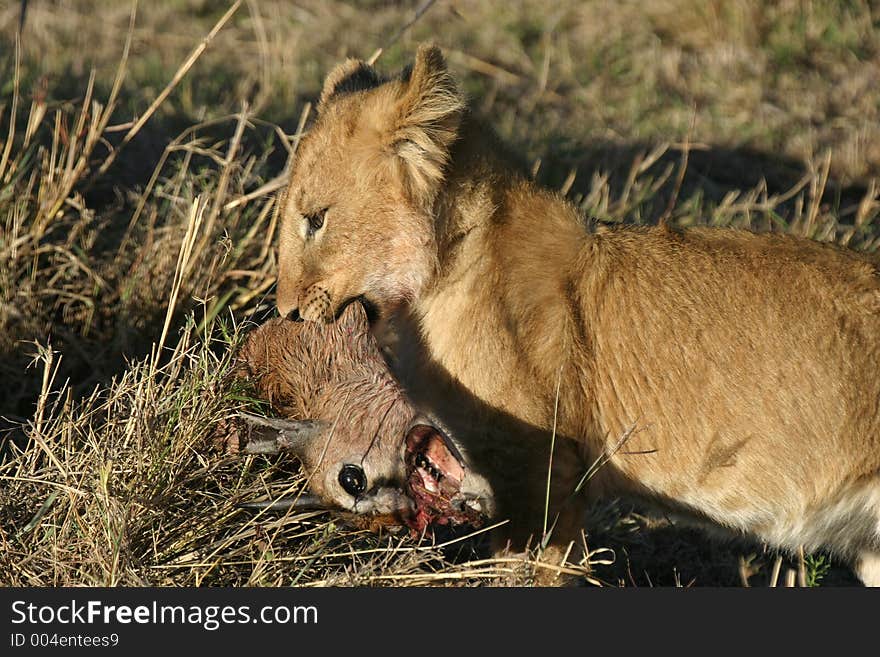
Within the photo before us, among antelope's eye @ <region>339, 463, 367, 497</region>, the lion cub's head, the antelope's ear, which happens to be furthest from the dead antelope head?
the antelope's ear

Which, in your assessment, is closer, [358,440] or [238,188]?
[358,440]

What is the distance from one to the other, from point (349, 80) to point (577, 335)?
141cm

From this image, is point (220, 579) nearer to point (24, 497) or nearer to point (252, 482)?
point (252, 482)

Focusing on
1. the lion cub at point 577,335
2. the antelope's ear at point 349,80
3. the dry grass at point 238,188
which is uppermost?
the antelope's ear at point 349,80

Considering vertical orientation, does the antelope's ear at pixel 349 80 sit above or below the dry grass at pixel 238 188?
above

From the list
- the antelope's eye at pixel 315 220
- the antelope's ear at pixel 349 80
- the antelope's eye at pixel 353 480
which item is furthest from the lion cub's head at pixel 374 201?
the antelope's eye at pixel 353 480

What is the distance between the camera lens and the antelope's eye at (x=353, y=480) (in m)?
3.68

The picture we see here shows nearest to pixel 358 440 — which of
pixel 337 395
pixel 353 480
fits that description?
pixel 353 480

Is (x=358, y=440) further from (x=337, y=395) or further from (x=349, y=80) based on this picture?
(x=349, y=80)

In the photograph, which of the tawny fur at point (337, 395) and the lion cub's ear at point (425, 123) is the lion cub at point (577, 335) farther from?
the tawny fur at point (337, 395)

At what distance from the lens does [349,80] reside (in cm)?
454

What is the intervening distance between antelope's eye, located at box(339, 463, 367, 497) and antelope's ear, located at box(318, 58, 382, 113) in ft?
4.93

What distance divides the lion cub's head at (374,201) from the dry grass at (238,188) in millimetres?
440

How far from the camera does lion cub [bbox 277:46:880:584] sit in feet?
12.7
